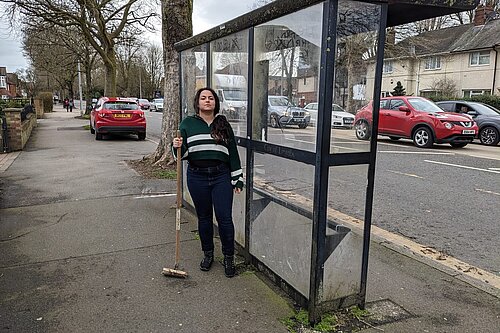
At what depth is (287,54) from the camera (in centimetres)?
349

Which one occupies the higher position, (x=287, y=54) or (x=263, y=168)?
(x=287, y=54)

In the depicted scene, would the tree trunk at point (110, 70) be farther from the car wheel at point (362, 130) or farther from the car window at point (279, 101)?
the car wheel at point (362, 130)

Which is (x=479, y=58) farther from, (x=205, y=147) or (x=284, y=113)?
(x=205, y=147)

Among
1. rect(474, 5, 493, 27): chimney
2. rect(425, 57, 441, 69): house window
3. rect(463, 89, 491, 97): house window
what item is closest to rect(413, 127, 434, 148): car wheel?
rect(463, 89, 491, 97): house window

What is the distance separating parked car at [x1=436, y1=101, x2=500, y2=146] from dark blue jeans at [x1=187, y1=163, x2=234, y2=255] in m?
14.9

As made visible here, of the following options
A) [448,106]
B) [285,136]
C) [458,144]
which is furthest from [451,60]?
[285,136]

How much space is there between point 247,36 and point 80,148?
11.0 meters

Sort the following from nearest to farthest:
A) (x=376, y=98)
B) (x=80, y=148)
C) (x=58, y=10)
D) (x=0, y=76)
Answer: (x=376, y=98) < (x=80, y=148) < (x=58, y=10) < (x=0, y=76)

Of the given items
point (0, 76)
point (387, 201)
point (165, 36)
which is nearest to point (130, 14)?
point (165, 36)

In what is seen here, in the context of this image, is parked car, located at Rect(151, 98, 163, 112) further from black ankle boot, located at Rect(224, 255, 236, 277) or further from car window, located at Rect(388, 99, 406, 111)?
black ankle boot, located at Rect(224, 255, 236, 277)

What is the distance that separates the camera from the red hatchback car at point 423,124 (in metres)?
14.0

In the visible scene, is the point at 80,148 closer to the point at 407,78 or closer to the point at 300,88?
the point at 300,88

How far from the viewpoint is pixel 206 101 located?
3816mm

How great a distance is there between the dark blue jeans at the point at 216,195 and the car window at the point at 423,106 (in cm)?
1280
